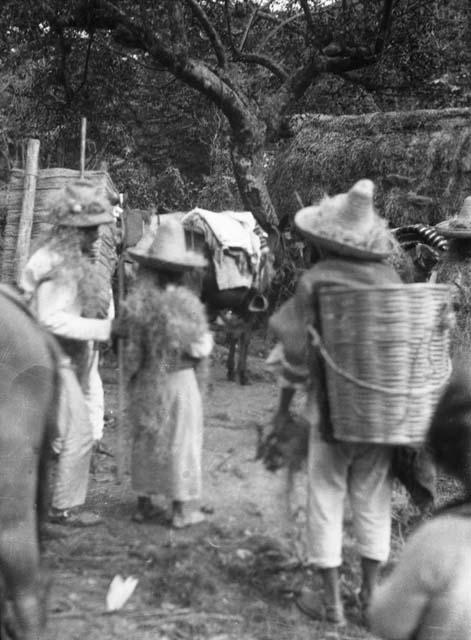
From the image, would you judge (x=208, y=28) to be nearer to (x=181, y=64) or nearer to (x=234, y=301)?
(x=181, y=64)

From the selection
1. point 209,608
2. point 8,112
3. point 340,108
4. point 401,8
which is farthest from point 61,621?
point 8,112

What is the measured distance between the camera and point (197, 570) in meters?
3.84

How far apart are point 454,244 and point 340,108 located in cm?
940

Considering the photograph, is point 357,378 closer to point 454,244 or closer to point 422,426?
point 422,426

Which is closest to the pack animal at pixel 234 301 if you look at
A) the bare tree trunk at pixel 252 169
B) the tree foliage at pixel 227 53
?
the tree foliage at pixel 227 53

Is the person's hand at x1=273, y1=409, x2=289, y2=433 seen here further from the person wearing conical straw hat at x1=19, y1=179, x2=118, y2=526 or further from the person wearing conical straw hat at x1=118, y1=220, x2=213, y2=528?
the person wearing conical straw hat at x1=19, y1=179, x2=118, y2=526

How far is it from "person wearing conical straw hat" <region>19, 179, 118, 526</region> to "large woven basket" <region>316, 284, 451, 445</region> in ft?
4.84

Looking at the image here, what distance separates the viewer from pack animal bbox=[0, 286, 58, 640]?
222cm

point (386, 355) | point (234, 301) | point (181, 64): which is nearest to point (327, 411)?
point (386, 355)

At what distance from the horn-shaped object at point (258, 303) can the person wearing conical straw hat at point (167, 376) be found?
3711 mm

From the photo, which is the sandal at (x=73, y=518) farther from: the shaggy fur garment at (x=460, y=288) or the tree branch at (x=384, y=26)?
the tree branch at (x=384, y=26)

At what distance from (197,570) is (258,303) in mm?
4613

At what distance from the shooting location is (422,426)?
3.12 meters

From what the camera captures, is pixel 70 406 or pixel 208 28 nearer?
pixel 70 406
